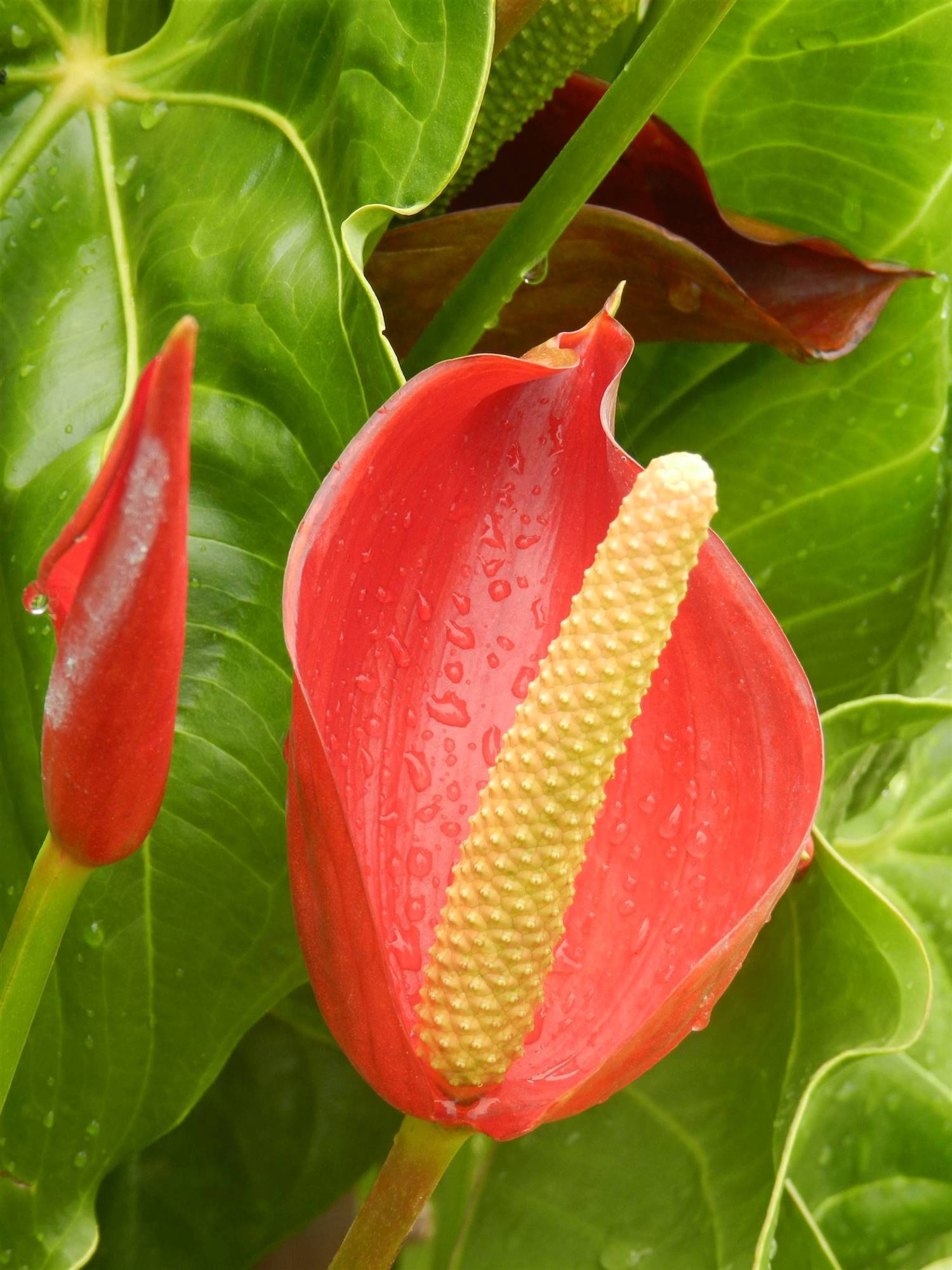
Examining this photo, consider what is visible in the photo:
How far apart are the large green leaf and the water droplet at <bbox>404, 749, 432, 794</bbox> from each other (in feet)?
0.15

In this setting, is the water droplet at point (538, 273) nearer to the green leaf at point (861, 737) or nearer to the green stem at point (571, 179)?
the green stem at point (571, 179)

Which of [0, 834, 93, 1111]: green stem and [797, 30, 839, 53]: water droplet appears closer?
[0, 834, 93, 1111]: green stem

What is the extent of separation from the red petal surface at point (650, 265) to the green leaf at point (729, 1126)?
217 millimetres

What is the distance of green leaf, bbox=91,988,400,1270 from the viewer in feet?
1.88

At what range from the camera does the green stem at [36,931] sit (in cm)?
31

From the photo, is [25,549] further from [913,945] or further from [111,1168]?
[913,945]

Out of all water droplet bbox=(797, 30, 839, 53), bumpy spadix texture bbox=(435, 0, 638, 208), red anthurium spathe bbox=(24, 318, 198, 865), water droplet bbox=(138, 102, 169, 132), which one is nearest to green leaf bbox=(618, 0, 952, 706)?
water droplet bbox=(797, 30, 839, 53)

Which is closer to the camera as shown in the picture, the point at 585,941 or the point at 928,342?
the point at 585,941

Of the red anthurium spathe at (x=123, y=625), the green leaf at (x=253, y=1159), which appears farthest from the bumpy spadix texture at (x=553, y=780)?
the green leaf at (x=253, y=1159)

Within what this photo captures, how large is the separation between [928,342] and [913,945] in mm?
272

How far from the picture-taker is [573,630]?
373 millimetres

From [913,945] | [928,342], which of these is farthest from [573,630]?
[928,342]

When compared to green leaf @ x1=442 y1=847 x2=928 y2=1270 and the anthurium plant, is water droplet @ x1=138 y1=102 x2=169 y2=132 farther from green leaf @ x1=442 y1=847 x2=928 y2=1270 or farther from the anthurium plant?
green leaf @ x1=442 y1=847 x2=928 y2=1270

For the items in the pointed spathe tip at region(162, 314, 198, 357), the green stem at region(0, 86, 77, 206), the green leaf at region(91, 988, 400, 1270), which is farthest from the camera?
the green leaf at region(91, 988, 400, 1270)
